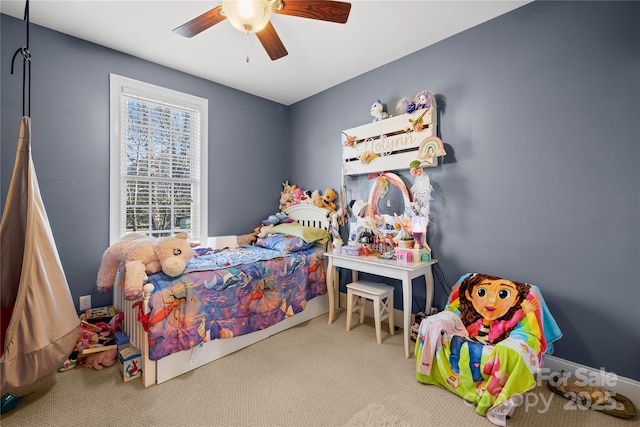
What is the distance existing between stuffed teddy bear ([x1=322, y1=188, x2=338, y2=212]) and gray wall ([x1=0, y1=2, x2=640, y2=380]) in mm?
978

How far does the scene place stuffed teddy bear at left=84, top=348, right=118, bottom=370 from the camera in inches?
84.2

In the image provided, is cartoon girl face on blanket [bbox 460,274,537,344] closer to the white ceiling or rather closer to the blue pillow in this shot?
the blue pillow

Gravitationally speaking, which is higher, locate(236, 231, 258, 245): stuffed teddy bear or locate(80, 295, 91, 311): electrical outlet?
locate(236, 231, 258, 245): stuffed teddy bear

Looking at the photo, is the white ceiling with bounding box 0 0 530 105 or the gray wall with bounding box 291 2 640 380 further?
the white ceiling with bounding box 0 0 530 105

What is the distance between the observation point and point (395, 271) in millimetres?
2424

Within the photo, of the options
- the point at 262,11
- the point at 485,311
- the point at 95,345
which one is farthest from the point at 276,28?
the point at 95,345

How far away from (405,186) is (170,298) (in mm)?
2234

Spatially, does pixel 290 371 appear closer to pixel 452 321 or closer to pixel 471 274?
pixel 452 321

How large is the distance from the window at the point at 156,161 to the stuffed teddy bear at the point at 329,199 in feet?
4.73

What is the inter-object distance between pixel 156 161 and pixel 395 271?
2716 millimetres

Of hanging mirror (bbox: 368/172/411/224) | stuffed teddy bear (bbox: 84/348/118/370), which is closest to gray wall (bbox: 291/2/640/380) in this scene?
hanging mirror (bbox: 368/172/411/224)

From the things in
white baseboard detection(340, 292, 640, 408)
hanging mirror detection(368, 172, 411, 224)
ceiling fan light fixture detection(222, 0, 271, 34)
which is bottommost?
white baseboard detection(340, 292, 640, 408)

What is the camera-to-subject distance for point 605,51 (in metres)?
1.87

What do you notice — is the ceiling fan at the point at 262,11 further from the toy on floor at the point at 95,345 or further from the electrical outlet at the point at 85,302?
the electrical outlet at the point at 85,302
